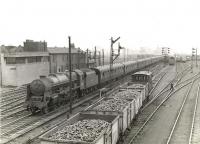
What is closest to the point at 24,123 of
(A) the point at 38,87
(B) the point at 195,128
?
(A) the point at 38,87

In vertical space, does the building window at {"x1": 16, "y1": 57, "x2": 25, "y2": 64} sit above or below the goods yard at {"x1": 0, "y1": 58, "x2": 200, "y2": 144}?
above

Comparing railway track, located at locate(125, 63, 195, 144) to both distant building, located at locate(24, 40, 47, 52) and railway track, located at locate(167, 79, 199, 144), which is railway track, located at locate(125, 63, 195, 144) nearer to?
railway track, located at locate(167, 79, 199, 144)

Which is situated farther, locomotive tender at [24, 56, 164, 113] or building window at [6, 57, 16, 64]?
building window at [6, 57, 16, 64]

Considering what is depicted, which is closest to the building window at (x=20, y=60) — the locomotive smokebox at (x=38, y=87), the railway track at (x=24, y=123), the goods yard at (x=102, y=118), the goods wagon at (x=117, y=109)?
the goods yard at (x=102, y=118)

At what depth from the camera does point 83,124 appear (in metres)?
13.3

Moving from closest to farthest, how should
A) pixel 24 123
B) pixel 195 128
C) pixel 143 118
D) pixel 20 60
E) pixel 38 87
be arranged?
pixel 195 128 → pixel 24 123 → pixel 143 118 → pixel 38 87 → pixel 20 60

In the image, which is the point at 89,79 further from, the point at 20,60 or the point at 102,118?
the point at 102,118

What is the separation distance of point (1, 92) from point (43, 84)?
13.3 metres

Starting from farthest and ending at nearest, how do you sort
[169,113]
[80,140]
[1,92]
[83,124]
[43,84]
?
[1,92], [169,113], [43,84], [83,124], [80,140]

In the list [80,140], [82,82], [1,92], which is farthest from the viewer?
[1,92]

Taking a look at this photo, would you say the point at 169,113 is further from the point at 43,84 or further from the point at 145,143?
the point at 43,84

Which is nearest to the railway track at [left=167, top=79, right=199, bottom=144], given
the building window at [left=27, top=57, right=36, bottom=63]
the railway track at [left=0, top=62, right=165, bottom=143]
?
the railway track at [left=0, top=62, right=165, bottom=143]

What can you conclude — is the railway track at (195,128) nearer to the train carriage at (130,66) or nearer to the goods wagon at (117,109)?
the goods wagon at (117,109)

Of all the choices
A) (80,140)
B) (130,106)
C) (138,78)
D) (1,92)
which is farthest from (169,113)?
(1,92)
